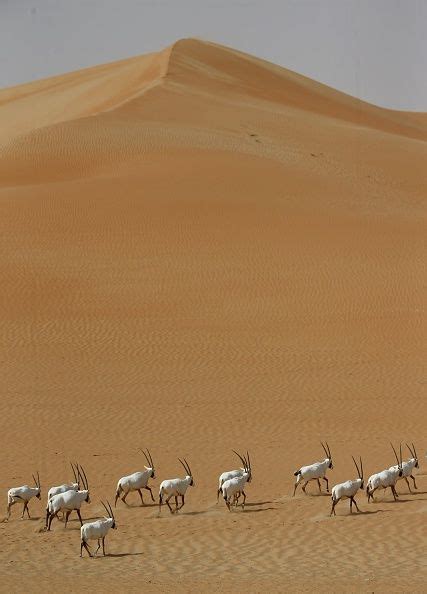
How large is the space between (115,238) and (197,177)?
5.90 meters

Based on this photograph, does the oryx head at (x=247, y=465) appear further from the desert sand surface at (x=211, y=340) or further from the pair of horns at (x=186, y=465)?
the pair of horns at (x=186, y=465)

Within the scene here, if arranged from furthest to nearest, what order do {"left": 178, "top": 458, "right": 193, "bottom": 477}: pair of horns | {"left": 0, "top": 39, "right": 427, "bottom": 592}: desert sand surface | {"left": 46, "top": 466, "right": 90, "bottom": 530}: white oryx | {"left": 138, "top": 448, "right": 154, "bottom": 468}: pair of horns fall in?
{"left": 138, "top": 448, "right": 154, "bottom": 468}: pair of horns, {"left": 178, "top": 458, "right": 193, "bottom": 477}: pair of horns, {"left": 46, "top": 466, "right": 90, "bottom": 530}: white oryx, {"left": 0, "top": 39, "right": 427, "bottom": 592}: desert sand surface

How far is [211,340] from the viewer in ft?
70.2

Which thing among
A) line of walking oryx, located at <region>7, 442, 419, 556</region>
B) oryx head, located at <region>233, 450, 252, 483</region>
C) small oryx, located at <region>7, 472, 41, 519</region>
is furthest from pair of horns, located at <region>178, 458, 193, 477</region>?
small oryx, located at <region>7, 472, 41, 519</region>

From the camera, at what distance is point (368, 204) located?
33.1 metres

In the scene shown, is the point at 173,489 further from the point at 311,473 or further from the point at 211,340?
the point at 211,340

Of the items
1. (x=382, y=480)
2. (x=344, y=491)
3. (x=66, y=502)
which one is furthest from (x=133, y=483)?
(x=382, y=480)

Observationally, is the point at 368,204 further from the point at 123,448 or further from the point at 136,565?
the point at 136,565

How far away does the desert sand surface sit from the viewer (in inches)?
434

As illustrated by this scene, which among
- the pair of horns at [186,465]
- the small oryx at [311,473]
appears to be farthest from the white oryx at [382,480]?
the pair of horns at [186,465]

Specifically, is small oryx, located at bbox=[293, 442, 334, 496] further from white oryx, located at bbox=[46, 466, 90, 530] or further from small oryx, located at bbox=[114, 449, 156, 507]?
white oryx, located at bbox=[46, 466, 90, 530]

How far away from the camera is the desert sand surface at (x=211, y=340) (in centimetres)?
1102

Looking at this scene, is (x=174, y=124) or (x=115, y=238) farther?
(x=174, y=124)

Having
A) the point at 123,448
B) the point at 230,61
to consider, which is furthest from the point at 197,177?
the point at 230,61
